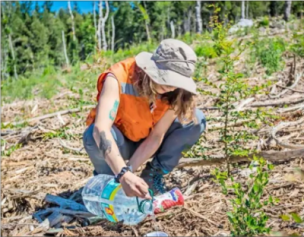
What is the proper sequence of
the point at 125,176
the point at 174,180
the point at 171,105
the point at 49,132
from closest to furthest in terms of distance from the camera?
the point at 125,176 → the point at 171,105 → the point at 174,180 → the point at 49,132

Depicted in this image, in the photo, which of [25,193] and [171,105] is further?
[25,193]

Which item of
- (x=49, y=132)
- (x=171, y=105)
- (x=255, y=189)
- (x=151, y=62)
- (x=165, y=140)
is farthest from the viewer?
(x=49, y=132)

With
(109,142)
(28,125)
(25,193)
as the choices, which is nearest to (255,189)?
(109,142)

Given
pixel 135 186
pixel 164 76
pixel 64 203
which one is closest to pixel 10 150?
pixel 64 203

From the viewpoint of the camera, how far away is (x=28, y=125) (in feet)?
16.4

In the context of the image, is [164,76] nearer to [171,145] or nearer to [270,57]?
[171,145]

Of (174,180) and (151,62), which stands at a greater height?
(151,62)

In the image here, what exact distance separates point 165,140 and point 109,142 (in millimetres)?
630

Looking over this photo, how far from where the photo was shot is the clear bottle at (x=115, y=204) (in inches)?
96.3

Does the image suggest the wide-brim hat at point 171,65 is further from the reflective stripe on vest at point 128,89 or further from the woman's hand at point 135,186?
the woman's hand at point 135,186

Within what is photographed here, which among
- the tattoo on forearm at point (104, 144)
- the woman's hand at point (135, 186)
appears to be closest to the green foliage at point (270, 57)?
the tattoo on forearm at point (104, 144)

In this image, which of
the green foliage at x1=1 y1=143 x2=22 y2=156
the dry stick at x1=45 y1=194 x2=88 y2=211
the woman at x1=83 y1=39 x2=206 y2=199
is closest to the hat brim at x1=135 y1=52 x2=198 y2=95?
the woman at x1=83 y1=39 x2=206 y2=199

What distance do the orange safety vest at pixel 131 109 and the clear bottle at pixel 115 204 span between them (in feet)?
1.12

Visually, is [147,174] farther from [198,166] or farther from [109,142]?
[109,142]
